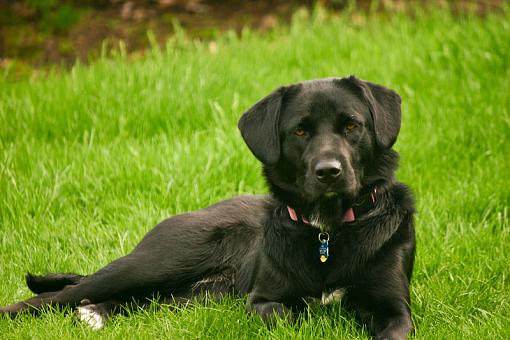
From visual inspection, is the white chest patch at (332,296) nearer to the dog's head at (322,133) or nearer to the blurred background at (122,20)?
the dog's head at (322,133)

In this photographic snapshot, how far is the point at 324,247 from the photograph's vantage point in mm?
3766

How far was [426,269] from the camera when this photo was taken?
14.6 ft

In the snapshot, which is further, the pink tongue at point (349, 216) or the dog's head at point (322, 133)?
the pink tongue at point (349, 216)

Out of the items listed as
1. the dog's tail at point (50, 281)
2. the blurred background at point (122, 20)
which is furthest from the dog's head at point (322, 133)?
the blurred background at point (122, 20)

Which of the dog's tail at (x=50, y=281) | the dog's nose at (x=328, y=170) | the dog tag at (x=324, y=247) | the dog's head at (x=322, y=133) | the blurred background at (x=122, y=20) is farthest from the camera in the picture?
the blurred background at (x=122, y=20)

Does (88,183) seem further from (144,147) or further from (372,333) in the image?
(372,333)

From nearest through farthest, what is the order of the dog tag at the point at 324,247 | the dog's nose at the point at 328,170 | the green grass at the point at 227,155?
the dog's nose at the point at 328,170
the dog tag at the point at 324,247
the green grass at the point at 227,155

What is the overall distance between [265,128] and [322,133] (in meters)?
0.32

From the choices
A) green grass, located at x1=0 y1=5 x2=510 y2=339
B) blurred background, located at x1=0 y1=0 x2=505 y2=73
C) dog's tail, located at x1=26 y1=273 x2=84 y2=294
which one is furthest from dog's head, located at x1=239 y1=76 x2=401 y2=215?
blurred background, located at x1=0 y1=0 x2=505 y2=73

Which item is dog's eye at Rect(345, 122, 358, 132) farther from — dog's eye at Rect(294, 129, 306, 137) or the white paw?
the white paw

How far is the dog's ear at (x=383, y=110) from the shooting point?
3.76 m

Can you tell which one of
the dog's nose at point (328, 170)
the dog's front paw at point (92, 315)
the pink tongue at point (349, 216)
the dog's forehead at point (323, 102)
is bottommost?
the dog's front paw at point (92, 315)

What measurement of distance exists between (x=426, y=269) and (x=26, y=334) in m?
2.32

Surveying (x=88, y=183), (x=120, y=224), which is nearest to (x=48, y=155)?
(x=88, y=183)
